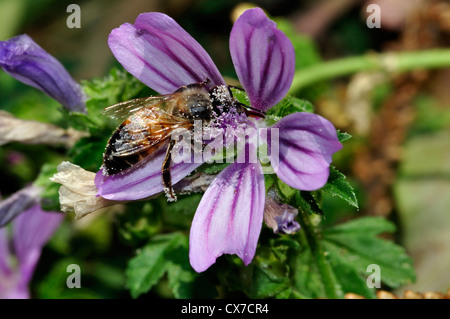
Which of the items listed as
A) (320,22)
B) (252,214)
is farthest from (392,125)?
(252,214)

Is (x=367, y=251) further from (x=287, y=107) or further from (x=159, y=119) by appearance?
(x=159, y=119)

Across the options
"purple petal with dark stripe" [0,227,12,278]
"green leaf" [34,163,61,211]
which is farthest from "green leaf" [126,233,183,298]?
"purple petal with dark stripe" [0,227,12,278]

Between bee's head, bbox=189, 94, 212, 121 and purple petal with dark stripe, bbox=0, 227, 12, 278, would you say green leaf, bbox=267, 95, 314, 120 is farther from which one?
purple petal with dark stripe, bbox=0, 227, 12, 278

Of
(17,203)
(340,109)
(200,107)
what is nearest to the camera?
(200,107)

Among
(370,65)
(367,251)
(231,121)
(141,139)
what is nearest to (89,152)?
(141,139)

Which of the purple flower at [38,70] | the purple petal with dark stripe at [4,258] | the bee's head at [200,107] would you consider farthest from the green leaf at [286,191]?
the purple petal with dark stripe at [4,258]

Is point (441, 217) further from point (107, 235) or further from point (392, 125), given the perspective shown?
point (107, 235)

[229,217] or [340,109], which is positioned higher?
[340,109]
